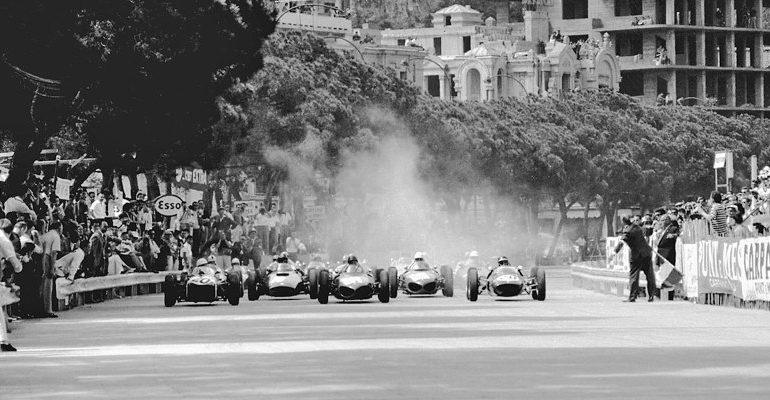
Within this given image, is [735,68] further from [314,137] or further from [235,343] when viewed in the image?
[235,343]

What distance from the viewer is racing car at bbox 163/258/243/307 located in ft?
150

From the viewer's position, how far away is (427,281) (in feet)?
163

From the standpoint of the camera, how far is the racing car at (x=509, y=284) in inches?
1842

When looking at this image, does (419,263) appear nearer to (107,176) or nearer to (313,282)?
(313,282)

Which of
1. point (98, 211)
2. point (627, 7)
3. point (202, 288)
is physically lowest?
point (202, 288)

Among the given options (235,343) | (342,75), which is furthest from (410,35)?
(235,343)

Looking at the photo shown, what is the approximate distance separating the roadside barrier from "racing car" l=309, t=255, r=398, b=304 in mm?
3445

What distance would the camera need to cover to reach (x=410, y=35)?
187875mm

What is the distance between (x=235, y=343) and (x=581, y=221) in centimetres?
13246

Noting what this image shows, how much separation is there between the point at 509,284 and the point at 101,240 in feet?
30.8

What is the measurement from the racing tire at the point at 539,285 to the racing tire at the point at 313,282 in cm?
494

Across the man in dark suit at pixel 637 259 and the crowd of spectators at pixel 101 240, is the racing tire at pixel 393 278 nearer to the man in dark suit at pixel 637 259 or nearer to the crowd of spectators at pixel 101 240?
the man in dark suit at pixel 637 259

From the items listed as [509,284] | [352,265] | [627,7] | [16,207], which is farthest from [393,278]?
[627,7]

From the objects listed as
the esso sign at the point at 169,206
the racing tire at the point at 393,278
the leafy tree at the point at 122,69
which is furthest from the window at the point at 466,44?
the racing tire at the point at 393,278
